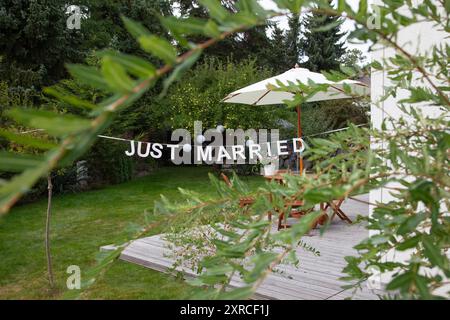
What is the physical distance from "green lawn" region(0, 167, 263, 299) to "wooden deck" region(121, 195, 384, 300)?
183 millimetres

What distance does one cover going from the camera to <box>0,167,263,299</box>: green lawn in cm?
323

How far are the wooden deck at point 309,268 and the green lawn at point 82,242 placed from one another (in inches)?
7.2

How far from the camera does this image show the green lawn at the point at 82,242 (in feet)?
10.6

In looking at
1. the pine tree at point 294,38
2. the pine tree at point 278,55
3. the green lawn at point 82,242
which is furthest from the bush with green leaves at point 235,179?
the pine tree at point 294,38

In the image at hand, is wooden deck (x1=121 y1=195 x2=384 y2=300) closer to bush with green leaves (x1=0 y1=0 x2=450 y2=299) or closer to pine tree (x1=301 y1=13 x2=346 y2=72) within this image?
bush with green leaves (x1=0 y1=0 x2=450 y2=299)

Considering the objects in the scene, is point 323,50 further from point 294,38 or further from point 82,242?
point 82,242

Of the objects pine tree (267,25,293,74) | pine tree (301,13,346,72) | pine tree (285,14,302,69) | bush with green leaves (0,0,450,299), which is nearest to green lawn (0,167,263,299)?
bush with green leaves (0,0,450,299)

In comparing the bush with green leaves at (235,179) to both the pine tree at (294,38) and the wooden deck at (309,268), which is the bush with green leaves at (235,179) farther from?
the pine tree at (294,38)

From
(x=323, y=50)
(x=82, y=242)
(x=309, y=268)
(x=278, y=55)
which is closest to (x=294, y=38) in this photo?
(x=323, y=50)

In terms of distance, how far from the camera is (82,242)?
4.89 metres

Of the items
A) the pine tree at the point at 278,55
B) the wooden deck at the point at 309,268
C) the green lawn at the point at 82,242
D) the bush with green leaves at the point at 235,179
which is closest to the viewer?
the bush with green leaves at the point at 235,179

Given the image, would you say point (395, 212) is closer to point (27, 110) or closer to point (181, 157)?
point (27, 110)

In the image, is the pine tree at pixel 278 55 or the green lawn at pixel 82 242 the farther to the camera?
the pine tree at pixel 278 55
